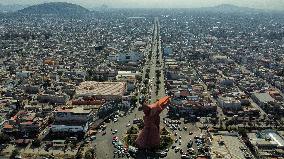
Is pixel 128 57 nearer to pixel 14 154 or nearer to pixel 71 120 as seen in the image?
pixel 71 120

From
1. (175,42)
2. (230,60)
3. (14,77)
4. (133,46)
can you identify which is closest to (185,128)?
(14,77)

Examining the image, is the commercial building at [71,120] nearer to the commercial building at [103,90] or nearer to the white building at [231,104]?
the commercial building at [103,90]

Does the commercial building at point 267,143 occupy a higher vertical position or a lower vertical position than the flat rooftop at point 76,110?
lower

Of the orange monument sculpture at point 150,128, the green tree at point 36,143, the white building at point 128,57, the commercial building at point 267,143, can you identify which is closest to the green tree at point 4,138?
the green tree at point 36,143

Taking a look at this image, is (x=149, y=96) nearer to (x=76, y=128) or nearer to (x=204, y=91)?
(x=204, y=91)

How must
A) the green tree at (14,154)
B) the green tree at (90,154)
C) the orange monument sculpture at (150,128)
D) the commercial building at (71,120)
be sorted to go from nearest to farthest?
the green tree at (90,154) → the green tree at (14,154) → the orange monument sculpture at (150,128) → the commercial building at (71,120)

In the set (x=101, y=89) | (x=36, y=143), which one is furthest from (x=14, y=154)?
(x=101, y=89)

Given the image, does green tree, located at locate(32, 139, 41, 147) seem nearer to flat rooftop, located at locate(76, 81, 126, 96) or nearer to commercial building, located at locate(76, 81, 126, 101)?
commercial building, located at locate(76, 81, 126, 101)
